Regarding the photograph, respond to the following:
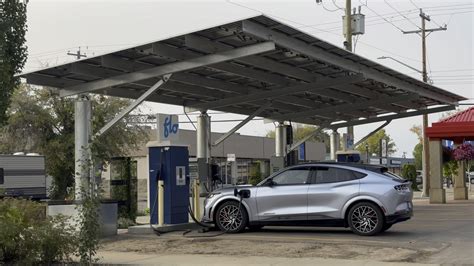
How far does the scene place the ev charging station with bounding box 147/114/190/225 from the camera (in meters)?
17.0

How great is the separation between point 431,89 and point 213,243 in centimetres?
1352

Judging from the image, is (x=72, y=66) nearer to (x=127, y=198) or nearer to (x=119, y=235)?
(x=119, y=235)

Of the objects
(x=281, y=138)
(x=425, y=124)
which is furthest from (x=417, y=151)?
(x=281, y=138)

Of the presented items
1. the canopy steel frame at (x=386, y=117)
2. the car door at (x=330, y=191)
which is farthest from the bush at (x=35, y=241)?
the canopy steel frame at (x=386, y=117)

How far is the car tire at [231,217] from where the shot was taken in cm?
1627

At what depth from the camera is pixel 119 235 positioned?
55.0ft

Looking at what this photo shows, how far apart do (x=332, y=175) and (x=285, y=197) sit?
1.22 meters

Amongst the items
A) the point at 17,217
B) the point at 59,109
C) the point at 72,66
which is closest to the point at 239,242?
the point at 17,217

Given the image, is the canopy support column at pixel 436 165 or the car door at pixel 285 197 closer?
the car door at pixel 285 197

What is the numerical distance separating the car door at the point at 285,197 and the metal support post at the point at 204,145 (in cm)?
493

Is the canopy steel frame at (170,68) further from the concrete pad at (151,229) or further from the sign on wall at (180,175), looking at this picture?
the concrete pad at (151,229)

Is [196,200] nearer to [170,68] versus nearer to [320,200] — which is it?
[170,68]

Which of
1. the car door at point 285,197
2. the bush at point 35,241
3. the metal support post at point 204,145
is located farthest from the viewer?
the metal support post at point 204,145

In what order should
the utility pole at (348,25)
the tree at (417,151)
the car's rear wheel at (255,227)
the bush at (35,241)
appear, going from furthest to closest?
the tree at (417,151) → the utility pole at (348,25) → the car's rear wheel at (255,227) → the bush at (35,241)
